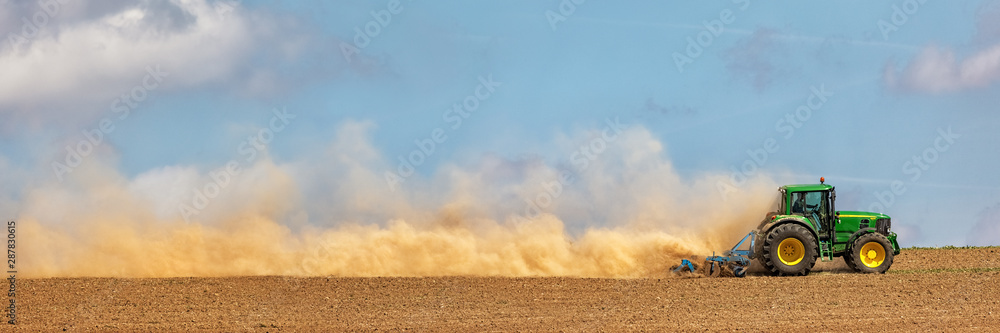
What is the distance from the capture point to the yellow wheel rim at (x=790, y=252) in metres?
21.6

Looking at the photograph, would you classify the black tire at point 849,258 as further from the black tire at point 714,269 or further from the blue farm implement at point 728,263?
the black tire at point 714,269

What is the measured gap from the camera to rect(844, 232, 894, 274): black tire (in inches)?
867

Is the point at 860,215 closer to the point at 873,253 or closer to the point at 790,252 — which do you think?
the point at 873,253

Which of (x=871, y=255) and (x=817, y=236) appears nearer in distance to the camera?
(x=817, y=236)

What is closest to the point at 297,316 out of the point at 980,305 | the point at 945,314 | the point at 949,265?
the point at 945,314

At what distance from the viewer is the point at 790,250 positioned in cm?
2167

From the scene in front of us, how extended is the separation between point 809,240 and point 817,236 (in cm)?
30

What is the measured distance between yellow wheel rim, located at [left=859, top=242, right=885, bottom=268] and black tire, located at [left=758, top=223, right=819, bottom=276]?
1.49m

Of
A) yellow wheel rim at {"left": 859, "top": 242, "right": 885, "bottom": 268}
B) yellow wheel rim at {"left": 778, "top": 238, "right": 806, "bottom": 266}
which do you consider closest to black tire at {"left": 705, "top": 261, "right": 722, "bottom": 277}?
yellow wheel rim at {"left": 778, "top": 238, "right": 806, "bottom": 266}

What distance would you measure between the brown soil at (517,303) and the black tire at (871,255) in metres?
0.53

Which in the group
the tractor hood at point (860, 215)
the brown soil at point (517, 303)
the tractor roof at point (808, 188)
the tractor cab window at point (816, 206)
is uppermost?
the tractor roof at point (808, 188)

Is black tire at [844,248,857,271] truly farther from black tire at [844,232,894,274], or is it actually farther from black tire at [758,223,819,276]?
black tire at [758,223,819,276]

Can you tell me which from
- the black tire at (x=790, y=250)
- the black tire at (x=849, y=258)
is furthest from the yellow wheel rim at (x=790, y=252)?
the black tire at (x=849, y=258)

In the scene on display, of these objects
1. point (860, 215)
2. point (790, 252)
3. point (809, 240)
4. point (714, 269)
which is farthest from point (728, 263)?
point (860, 215)
